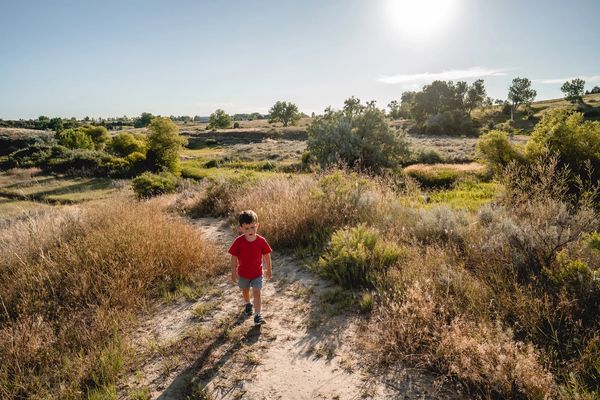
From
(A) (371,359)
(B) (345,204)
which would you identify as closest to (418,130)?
(B) (345,204)

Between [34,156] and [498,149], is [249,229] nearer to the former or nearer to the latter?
[498,149]

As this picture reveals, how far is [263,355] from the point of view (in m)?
4.04

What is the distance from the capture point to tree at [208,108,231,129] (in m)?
103

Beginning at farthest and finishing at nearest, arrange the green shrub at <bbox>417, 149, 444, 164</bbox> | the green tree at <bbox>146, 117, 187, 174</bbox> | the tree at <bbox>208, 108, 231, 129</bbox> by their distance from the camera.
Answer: the tree at <bbox>208, 108, 231, 129</bbox> < the green tree at <bbox>146, 117, 187, 174</bbox> < the green shrub at <bbox>417, 149, 444, 164</bbox>

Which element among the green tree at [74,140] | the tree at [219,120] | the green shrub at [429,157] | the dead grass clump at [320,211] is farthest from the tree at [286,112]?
the dead grass clump at [320,211]

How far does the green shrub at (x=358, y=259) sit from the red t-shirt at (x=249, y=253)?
1465mm

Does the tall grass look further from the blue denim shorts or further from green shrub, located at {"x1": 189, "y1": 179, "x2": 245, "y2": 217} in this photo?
green shrub, located at {"x1": 189, "y1": 179, "x2": 245, "y2": 217}

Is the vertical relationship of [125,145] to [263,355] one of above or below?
above

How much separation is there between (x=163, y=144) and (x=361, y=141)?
917 inches

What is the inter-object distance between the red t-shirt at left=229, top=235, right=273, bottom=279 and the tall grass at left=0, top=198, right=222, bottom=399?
177cm

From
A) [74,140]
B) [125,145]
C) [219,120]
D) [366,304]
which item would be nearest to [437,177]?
[366,304]

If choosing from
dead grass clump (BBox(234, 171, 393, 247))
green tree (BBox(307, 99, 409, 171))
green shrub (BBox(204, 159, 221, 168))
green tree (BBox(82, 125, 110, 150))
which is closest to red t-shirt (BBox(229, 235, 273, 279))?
dead grass clump (BBox(234, 171, 393, 247))

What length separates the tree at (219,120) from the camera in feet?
337

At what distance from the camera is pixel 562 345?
3506mm
